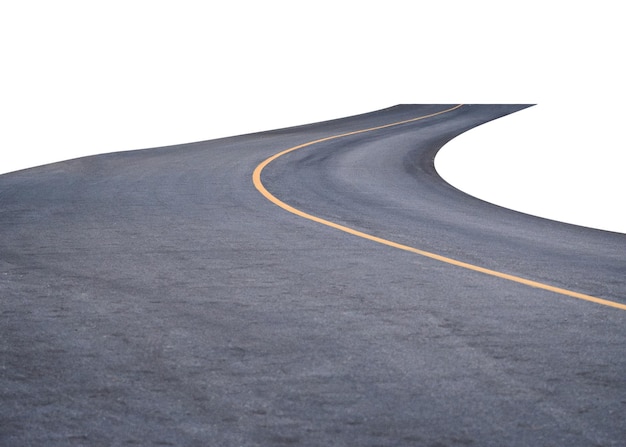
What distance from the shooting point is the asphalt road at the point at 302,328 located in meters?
5.05

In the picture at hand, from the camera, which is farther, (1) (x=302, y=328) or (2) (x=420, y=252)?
(2) (x=420, y=252)

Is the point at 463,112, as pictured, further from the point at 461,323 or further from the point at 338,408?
the point at 338,408

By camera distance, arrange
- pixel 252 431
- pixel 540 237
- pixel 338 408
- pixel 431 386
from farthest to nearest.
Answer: pixel 540 237 → pixel 431 386 → pixel 338 408 → pixel 252 431

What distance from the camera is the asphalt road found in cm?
505

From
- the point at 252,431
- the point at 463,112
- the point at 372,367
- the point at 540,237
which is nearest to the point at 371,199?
the point at 540,237

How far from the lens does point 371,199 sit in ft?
51.2

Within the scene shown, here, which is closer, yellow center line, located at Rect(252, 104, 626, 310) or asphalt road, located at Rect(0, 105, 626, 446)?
asphalt road, located at Rect(0, 105, 626, 446)

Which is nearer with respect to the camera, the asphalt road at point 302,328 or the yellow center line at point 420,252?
the asphalt road at point 302,328

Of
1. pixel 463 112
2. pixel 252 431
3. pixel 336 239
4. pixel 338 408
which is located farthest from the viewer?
pixel 463 112

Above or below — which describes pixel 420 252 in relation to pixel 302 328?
below

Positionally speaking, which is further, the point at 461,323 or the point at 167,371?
the point at 461,323

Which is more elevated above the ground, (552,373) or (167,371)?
(167,371)

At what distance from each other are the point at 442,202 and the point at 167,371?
10.6m

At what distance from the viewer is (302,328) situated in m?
7.02
